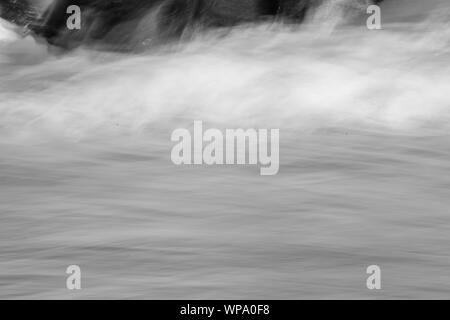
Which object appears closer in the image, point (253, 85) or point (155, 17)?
point (253, 85)

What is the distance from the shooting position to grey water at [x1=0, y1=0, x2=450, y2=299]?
5004 millimetres

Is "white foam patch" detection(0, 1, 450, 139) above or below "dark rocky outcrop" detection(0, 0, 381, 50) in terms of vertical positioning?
below

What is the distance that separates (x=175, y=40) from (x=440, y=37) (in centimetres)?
169

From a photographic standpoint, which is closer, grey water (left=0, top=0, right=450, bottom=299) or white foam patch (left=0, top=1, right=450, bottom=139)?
grey water (left=0, top=0, right=450, bottom=299)

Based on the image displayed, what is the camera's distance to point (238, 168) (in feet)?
20.2

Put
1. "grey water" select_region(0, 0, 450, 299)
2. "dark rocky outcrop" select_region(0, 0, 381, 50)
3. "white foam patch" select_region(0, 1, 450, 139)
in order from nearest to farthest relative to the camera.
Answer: "grey water" select_region(0, 0, 450, 299) → "white foam patch" select_region(0, 1, 450, 139) → "dark rocky outcrop" select_region(0, 0, 381, 50)

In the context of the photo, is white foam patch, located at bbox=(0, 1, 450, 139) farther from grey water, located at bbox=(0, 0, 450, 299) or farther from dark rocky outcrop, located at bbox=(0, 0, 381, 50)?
dark rocky outcrop, located at bbox=(0, 0, 381, 50)

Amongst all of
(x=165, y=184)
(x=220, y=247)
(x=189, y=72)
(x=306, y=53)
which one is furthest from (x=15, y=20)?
(x=220, y=247)

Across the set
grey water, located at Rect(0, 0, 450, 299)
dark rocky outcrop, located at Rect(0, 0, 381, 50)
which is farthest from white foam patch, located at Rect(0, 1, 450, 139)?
dark rocky outcrop, located at Rect(0, 0, 381, 50)

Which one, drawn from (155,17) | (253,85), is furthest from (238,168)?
(155,17)

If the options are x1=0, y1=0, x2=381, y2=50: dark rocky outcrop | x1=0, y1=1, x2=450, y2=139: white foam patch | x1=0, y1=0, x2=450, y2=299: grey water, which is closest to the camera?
x1=0, y1=0, x2=450, y2=299: grey water

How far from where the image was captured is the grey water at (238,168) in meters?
5.00

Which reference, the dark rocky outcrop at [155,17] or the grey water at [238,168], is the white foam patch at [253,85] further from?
the dark rocky outcrop at [155,17]

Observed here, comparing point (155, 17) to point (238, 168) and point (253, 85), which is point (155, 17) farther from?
point (238, 168)
